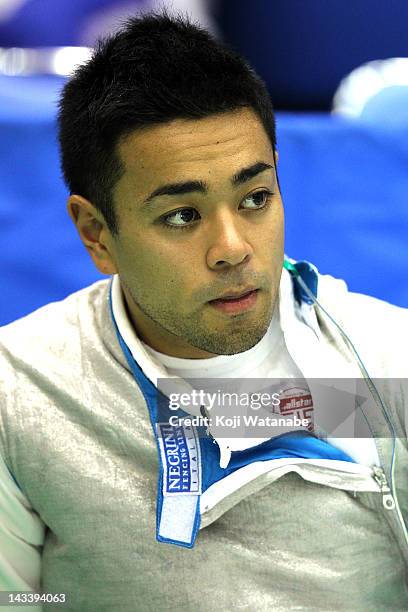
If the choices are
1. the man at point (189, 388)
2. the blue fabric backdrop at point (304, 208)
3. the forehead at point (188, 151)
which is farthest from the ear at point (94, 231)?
the blue fabric backdrop at point (304, 208)

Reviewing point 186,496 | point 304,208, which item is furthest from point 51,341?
point 304,208

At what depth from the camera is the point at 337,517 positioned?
3.65ft

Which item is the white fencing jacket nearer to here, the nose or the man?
the man

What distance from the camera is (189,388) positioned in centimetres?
116

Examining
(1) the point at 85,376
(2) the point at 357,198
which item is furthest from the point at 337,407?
(2) the point at 357,198

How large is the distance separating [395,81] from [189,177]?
148 cm

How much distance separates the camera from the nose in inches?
40.0

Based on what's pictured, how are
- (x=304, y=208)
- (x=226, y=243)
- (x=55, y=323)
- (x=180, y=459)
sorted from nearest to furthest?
(x=226, y=243) → (x=180, y=459) → (x=55, y=323) → (x=304, y=208)

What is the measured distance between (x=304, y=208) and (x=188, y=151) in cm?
98

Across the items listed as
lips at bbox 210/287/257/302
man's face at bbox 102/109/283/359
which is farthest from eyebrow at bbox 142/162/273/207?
lips at bbox 210/287/257/302

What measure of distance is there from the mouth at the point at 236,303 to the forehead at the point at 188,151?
0.45 feet

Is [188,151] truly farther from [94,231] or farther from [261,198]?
[94,231]

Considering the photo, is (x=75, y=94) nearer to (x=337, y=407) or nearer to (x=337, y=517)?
(x=337, y=407)

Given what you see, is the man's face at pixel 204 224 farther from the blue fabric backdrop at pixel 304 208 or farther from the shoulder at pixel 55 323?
the blue fabric backdrop at pixel 304 208
